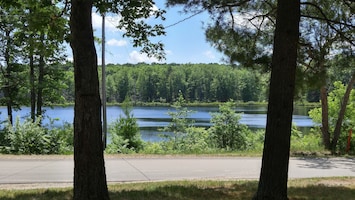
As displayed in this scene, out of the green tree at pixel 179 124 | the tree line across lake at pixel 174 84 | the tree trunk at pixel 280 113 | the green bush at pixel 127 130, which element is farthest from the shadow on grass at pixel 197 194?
the tree line across lake at pixel 174 84

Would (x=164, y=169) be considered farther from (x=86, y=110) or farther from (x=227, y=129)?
(x=227, y=129)

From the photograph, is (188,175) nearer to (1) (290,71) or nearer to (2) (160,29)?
(2) (160,29)

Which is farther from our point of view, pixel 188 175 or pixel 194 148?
pixel 194 148

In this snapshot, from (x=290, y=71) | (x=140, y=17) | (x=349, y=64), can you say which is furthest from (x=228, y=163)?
(x=290, y=71)

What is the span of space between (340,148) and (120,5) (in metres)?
14.9

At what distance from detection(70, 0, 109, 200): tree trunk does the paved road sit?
4.79 metres

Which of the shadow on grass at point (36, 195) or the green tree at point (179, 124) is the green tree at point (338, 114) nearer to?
the green tree at point (179, 124)

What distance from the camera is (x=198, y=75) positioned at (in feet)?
377

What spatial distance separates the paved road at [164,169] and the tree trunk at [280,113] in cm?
514

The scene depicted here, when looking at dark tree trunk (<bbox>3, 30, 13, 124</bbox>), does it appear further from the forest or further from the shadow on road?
the shadow on road

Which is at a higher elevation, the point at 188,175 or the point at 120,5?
the point at 120,5

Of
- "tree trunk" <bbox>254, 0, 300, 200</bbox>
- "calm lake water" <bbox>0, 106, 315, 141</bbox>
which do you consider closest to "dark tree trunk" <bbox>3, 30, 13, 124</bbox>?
"calm lake water" <bbox>0, 106, 315, 141</bbox>

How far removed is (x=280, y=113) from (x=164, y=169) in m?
7.01

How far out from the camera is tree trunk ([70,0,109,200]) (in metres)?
5.44
